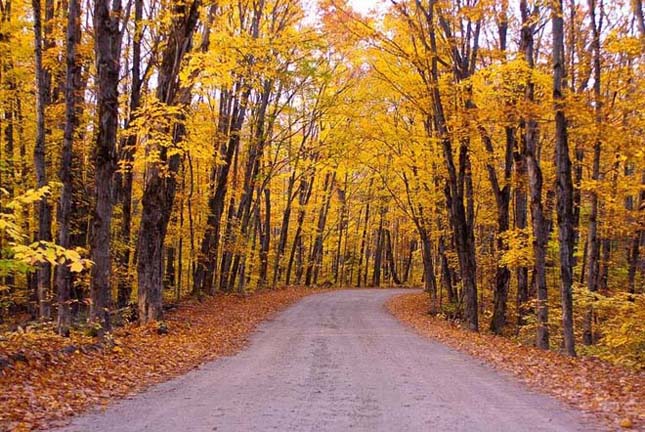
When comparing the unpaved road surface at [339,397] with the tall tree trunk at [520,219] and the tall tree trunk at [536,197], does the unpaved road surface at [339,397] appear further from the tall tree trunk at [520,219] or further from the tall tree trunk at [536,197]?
the tall tree trunk at [520,219]

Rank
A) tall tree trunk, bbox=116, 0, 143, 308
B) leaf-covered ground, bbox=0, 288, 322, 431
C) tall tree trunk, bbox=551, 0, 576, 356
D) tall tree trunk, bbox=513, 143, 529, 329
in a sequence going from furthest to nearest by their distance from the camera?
1. tall tree trunk, bbox=513, 143, 529, 329
2. tall tree trunk, bbox=116, 0, 143, 308
3. tall tree trunk, bbox=551, 0, 576, 356
4. leaf-covered ground, bbox=0, 288, 322, 431

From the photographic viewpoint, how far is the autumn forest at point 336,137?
12.6 metres

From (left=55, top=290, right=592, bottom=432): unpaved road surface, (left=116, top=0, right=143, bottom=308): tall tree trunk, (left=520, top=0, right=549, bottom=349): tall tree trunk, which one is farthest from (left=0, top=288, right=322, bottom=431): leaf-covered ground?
(left=520, top=0, right=549, bottom=349): tall tree trunk

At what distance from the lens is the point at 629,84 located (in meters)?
17.3

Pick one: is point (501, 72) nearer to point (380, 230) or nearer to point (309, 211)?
point (309, 211)

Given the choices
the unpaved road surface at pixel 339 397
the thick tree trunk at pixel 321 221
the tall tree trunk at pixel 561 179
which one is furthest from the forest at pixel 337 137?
the thick tree trunk at pixel 321 221

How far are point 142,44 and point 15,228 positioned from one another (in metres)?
15.8

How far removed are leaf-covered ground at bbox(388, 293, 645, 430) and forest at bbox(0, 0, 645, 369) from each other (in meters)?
1.55

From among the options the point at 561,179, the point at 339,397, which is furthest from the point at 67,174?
the point at 561,179

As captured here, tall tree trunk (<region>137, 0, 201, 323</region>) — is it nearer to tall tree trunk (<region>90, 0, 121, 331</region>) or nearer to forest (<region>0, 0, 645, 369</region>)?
forest (<region>0, 0, 645, 369</region>)

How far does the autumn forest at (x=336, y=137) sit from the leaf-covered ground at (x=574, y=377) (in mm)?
1707

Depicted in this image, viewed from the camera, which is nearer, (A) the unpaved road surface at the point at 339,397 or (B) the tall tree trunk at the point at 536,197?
(A) the unpaved road surface at the point at 339,397

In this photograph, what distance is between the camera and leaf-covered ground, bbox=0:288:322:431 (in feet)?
22.7

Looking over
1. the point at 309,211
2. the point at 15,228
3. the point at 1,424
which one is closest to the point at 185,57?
the point at 15,228
